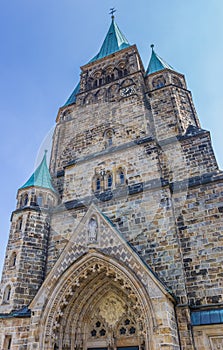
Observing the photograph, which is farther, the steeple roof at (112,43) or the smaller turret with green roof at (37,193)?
the steeple roof at (112,43)

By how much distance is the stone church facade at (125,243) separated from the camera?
27.8ft

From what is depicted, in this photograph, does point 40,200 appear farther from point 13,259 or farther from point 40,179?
point 13,259

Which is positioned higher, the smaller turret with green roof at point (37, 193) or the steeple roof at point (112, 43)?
the steeple roof at point (112, 43)

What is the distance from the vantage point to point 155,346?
736 centimetres

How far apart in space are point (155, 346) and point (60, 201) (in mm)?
8273

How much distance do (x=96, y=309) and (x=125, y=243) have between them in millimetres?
3305

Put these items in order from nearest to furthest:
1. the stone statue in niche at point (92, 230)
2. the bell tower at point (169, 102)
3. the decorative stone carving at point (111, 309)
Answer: the stone statue in niche at point (92, 230), the decorative stone carving at point (111, 309), the bell tower at point (169, 102)

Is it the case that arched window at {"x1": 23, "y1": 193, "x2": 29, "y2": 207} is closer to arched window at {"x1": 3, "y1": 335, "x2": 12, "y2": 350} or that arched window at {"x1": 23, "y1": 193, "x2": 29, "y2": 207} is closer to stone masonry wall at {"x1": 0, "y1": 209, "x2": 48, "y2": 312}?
stone masonry wall at {"x1": 0, "y1": 209, "x2": 48, "y2": 312}

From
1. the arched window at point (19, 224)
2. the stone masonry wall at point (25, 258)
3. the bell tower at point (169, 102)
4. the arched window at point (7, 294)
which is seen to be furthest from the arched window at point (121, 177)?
the arched window at point (7, 294)

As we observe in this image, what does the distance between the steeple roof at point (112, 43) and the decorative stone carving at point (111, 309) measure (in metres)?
17.5

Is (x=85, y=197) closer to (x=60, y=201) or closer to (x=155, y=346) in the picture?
(x=60, y=201)

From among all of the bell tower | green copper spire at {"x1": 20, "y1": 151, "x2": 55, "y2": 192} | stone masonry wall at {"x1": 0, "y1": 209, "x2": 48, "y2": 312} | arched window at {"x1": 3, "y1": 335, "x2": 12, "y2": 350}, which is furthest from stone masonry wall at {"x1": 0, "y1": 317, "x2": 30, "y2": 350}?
the bell tower

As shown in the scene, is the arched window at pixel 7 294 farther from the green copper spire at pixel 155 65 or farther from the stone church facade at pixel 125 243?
the green copper spire at pixel 155 65

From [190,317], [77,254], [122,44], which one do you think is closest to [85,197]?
[77,254]
